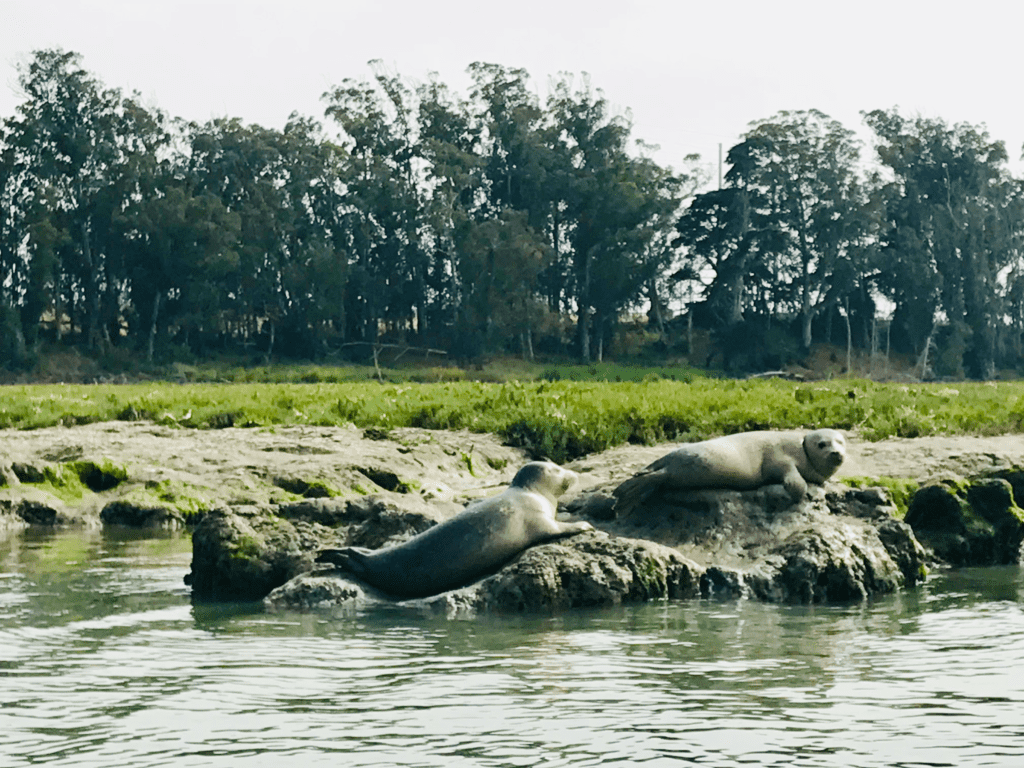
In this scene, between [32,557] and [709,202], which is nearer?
[32,557]

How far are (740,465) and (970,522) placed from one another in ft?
8.46

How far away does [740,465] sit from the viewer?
11.1 metres

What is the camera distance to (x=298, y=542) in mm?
10734

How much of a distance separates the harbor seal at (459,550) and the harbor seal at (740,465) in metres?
0.97

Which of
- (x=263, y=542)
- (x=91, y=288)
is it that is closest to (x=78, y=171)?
(x=91, y=288)

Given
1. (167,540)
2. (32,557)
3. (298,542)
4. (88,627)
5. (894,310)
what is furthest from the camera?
(894,310)

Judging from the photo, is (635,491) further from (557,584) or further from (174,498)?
(174,498)

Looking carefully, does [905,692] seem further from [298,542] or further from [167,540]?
[167,540]

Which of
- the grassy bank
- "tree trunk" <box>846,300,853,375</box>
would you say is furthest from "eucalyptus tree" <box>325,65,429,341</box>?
the grassy bank

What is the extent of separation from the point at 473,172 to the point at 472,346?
1114 centimetres

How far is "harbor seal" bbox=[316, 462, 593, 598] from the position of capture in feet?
32.2

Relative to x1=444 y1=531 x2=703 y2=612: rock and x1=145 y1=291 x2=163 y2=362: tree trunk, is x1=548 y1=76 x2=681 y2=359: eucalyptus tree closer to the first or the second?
x1=145 y1=291 x2=163 y2=362: tree trunk

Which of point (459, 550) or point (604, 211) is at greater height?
point (604, 211)

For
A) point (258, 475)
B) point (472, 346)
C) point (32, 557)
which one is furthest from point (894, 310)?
point (32, 557)
